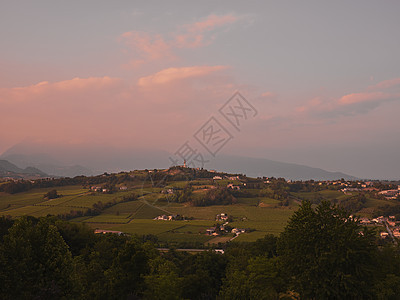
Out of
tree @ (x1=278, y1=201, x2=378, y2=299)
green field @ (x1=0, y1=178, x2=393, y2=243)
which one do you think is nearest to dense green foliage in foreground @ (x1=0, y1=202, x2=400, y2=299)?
tree @ (x1=278, y1=201, x2=378, y2=299)

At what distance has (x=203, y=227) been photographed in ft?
259

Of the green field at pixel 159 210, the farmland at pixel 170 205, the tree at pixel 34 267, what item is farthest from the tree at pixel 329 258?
the farmland at pixel 170 205

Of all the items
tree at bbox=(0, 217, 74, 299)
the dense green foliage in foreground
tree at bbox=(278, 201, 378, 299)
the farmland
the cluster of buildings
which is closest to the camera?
tree at bbox=(278, 201, 378, 299)

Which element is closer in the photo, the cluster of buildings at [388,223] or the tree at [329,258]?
the tree at [329,258]

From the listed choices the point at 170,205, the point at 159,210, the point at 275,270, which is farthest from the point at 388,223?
the point at 275,270

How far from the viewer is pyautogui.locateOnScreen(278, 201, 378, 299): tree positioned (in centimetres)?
1925

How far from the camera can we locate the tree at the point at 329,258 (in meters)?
19.2

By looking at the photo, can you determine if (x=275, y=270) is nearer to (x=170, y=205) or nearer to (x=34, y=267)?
(x=34, y=267)

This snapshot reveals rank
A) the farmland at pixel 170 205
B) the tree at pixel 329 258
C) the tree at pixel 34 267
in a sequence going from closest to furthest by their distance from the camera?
1. the tree at pixel 329 258
2. the tree at pixel 34 267
3. the farmland at pixel 170 205

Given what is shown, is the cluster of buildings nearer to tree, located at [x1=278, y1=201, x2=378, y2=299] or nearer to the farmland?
the farmland

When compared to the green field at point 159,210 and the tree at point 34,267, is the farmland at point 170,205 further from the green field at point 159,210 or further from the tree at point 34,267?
the tree at point 34,267

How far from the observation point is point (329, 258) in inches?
770

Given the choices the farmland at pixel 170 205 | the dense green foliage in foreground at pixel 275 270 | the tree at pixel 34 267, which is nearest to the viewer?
the dense green foliage in foreground at pixel 275 270

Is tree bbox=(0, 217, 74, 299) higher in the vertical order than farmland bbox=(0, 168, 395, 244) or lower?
higher
